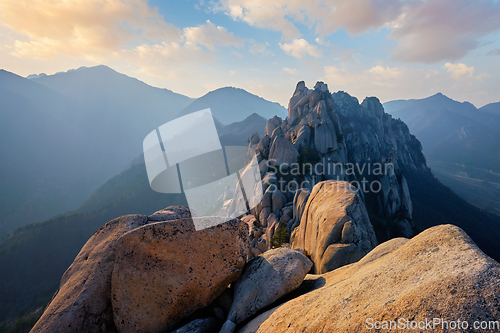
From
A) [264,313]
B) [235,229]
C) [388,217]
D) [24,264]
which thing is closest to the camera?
[264,313]

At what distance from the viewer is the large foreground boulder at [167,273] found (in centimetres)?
597

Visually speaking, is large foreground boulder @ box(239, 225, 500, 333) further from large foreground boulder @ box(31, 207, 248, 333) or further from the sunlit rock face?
the sunlit rock face

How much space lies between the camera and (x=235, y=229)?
7.61 meters

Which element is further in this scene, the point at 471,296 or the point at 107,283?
the point at 107,283

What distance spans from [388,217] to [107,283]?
5422cm

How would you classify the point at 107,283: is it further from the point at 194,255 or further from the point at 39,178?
the point at 39,178

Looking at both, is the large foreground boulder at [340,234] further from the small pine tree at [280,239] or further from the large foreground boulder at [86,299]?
the large foreground boulder at [86,299]

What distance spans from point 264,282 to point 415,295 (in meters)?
4.40

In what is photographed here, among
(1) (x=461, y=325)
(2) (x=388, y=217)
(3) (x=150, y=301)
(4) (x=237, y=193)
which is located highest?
(1) (x=461, y=325)

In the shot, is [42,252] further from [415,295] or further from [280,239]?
[415,295]

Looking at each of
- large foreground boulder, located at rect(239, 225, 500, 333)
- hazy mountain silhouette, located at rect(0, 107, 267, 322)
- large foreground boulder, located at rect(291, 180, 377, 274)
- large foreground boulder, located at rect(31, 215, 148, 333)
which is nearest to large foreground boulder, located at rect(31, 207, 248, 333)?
large foreground boulder, located at rect(31, 215, 148, 333)

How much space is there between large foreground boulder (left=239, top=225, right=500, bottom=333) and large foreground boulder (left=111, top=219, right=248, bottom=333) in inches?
72.5

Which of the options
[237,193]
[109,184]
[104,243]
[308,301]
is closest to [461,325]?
[308,301]

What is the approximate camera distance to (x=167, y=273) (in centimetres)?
631
